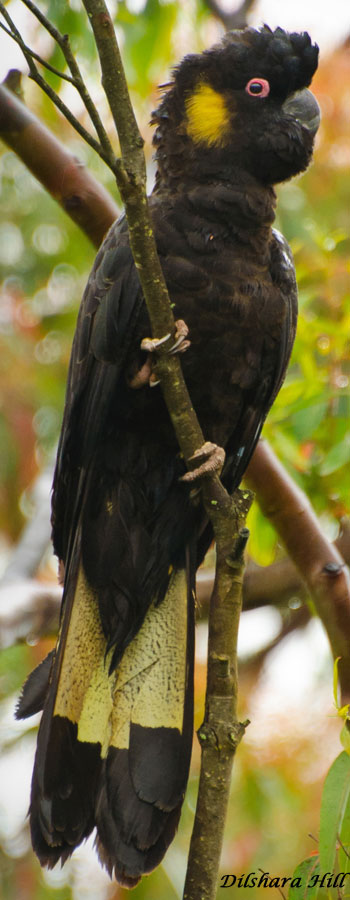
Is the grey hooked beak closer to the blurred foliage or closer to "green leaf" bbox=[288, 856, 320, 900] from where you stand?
the blurred foliage

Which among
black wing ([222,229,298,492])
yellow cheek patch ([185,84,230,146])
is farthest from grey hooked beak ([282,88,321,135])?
black wing ([222,229,298,492])

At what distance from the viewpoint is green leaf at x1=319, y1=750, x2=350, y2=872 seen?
2.19 meters

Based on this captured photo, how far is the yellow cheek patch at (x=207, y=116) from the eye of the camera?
10.3 ft

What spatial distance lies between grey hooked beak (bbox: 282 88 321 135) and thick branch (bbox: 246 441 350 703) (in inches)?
46.4

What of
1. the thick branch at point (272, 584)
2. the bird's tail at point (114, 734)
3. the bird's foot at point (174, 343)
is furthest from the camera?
the thick branch at point (272, 584)

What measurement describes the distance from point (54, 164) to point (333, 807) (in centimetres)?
239

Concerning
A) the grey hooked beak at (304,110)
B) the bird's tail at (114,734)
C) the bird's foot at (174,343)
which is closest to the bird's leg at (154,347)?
the bird's foot at (174,343)

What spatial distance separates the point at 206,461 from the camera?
8.71 feet

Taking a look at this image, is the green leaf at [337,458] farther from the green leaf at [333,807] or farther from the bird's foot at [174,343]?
the green leaf at [333,807]

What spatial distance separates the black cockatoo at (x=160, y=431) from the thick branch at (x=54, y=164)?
297 mm

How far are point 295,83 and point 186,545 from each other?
5.55 ft

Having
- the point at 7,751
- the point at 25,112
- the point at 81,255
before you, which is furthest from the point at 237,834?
the point at 25,112

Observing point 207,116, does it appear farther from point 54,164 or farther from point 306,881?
point 306,881

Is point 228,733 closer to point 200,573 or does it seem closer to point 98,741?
point 98,741
